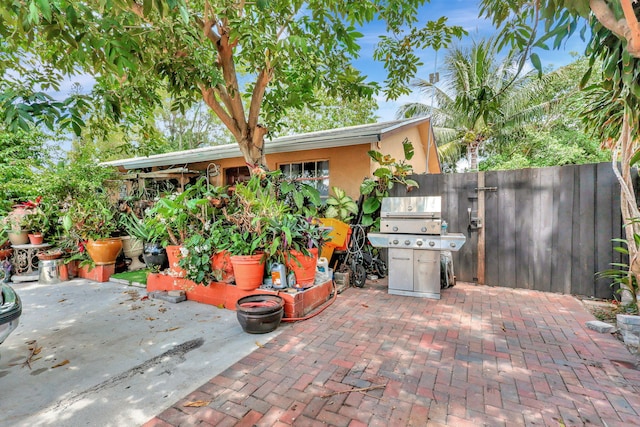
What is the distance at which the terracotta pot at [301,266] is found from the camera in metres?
3.85

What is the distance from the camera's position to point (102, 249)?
5516mm

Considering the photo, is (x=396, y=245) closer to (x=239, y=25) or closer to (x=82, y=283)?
(x=239, y=25)

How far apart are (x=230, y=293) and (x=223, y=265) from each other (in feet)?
1.27

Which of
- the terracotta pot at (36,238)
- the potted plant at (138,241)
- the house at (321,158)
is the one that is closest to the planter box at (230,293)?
the potted plant at (138,241)

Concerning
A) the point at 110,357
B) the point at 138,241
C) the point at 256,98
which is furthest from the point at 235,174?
the point at 110,357

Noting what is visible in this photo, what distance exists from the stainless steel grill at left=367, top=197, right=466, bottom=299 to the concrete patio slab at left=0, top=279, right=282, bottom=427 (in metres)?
2.20

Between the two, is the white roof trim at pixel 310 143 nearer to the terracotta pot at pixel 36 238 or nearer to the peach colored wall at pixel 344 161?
the peach colored wall at pixel 344 161

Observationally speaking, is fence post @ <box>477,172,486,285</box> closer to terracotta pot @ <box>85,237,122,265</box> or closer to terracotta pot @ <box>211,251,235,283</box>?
terracotta pot @ <box>211,251,235,283</box>

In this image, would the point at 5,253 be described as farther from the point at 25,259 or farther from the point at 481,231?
the point at 481,231

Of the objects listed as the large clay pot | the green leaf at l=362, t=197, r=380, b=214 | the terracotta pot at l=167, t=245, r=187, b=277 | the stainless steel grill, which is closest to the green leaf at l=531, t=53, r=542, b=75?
the stainless steel grill

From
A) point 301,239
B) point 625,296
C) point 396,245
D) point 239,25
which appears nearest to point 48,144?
point 239,25

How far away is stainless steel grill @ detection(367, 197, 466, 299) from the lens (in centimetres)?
441

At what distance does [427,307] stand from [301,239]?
6.34 feet

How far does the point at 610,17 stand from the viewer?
4.97 feet
